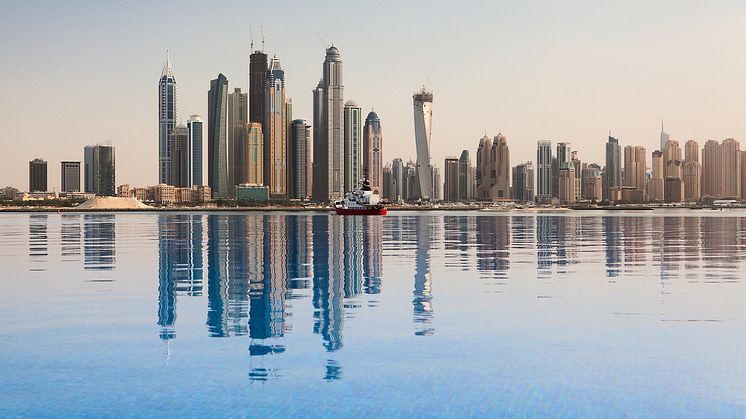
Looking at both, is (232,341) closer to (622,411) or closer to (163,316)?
(163,316)

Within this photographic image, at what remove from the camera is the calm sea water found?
2147 cm

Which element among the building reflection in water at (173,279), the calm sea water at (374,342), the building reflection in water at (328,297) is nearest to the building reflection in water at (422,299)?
the calm sea water at (374,342)

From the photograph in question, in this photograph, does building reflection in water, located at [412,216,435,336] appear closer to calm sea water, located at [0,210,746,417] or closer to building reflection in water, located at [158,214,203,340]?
calm sea water, located at [0,210,746,417]

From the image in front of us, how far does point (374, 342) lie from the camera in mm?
29422

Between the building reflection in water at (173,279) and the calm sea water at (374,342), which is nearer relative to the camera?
the calm sea water at (374,342)

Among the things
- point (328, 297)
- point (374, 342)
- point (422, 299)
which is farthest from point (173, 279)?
point (374, 342)

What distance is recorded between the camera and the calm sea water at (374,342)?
21.5m

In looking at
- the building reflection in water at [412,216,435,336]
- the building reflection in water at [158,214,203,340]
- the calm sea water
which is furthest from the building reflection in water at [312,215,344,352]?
the building reflection in water at [158,214,203,340]

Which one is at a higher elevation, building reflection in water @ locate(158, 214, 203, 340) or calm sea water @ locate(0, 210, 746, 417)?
building reflection in water @ locate(158, 214, 203, 340)

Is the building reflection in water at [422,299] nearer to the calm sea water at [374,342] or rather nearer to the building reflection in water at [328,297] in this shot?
the calm sea water at [374,342]

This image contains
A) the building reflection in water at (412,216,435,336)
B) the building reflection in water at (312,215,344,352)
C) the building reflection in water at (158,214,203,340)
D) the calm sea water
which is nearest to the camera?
the calm sea water

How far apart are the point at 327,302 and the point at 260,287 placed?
776cm

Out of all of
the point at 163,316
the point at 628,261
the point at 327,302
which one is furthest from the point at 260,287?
the point at 628,261

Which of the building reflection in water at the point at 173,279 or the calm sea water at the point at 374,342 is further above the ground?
the building reflection in water at the point at 173,279
